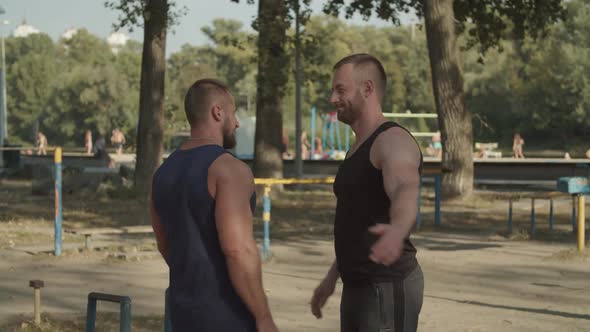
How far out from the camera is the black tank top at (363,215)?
14.2 ft

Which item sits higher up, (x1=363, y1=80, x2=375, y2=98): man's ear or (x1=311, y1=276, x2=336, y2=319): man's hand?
(x1=363, y1=80, x2=375, y2=98): man's ear

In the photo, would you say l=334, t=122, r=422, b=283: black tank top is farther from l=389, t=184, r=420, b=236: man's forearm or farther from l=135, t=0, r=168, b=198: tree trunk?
l=135, t=0, r=168, b=198: tree trunk

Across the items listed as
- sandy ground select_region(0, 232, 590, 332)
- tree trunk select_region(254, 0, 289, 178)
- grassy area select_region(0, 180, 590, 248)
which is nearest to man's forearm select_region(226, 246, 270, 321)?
sandy ground select_region(0, 232, 590, 332)

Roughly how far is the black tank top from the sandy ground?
14.6 ft

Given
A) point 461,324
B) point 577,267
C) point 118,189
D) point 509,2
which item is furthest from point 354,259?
point 509,2

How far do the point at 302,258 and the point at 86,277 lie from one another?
9.98ft

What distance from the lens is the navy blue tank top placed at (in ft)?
13.2

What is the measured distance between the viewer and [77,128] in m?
105

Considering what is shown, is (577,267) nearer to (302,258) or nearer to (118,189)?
(302,258)

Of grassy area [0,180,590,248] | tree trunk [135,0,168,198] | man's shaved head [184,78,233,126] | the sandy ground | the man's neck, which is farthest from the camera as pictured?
tree trunk [135,0,168,198]

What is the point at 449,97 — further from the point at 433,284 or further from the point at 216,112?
the point at 216,112

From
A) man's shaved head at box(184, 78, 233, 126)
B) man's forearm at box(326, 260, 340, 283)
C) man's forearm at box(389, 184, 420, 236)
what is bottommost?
man's forearm at box(326, 260, 340, 283)

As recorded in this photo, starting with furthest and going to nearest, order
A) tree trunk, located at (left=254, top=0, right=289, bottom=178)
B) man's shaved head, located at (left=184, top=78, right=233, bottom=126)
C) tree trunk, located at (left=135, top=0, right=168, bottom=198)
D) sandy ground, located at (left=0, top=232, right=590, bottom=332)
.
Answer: tree trunk, located at (left=135, top=0, right=168, bottom=198) → tree trunk, located at (left=254, top=0, right=289, bottom=178) → sandy ground, located at (left=0, top=232, right=590, bottom=332) → man's shaved head, located at (left=184, top=78, right=233, bottom=126)

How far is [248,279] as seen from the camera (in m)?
3.99
